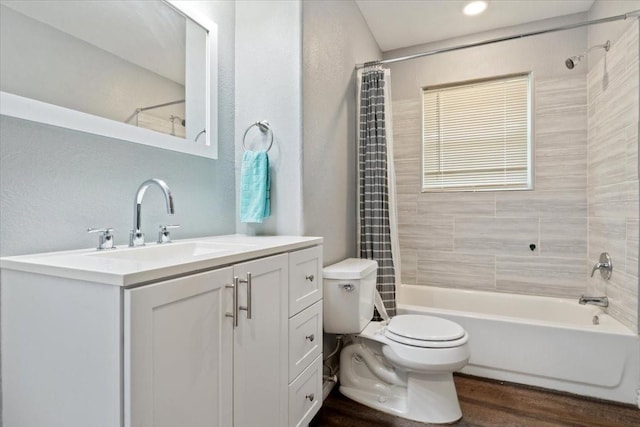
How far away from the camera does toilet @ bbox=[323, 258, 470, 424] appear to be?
1.67 meters

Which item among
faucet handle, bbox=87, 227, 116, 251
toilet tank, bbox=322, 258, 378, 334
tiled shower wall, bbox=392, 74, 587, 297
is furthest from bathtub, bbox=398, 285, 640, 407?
faucet handle, bbox=87, 227, 116, 251

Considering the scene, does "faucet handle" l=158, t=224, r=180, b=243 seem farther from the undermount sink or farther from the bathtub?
the bathtub

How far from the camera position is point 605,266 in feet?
7.00

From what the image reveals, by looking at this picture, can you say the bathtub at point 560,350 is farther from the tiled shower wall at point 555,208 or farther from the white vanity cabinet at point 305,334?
the white vanity cabinet at point 305,334

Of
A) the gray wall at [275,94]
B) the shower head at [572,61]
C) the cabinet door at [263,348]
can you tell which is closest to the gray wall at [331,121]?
the gray wall at [275,94]

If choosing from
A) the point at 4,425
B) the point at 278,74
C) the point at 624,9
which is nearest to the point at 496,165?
the point at 624,9

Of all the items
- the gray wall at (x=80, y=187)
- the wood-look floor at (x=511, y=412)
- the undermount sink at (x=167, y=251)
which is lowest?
the wood-look floor at (x=511, y=412)

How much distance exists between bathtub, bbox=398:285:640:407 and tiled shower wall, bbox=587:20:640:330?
0.17 m

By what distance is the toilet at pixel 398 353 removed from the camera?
1674mm

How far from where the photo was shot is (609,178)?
211 cm

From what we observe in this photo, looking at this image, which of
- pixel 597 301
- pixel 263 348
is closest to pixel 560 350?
pixel 597 301

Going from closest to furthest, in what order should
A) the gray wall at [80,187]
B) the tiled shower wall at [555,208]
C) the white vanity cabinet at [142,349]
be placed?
the white vanity cabinet at [142,349] < the gray wall at [80,187] < the tiled shower wall at [555,208]

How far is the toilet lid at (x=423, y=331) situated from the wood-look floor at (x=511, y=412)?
416mm

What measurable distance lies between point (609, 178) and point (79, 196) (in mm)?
2811
